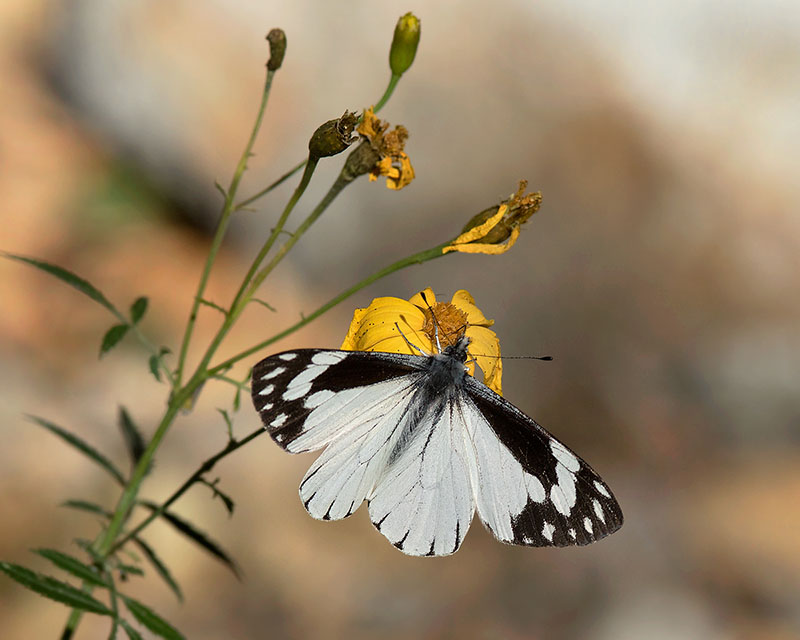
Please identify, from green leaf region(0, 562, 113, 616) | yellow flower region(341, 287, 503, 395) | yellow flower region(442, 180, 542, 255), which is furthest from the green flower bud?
green leaf region(0, 562, 113, 616)

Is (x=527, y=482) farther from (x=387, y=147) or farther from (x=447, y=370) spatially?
(x=387, y=147)

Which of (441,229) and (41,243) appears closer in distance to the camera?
(41,243)

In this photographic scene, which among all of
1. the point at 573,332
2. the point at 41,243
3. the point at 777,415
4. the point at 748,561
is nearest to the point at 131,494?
the point at 41,243

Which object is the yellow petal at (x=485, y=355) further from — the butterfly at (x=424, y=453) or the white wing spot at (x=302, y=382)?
the white wing spot at (x=302, y=382)

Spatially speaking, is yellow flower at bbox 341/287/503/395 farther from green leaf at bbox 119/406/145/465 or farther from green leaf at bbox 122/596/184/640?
green leaf at bbox 122/596/184/640

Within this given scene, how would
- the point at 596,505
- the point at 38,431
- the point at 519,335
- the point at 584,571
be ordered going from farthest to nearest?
1. the point at 519,335
2. the point at 584,571
3. the point at 38,431
4. the point at 596,505

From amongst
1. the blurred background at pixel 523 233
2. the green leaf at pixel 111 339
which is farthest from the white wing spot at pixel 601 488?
the blurred background at pixel 523 233

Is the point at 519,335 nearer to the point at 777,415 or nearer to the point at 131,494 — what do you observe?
the point at 777,415
